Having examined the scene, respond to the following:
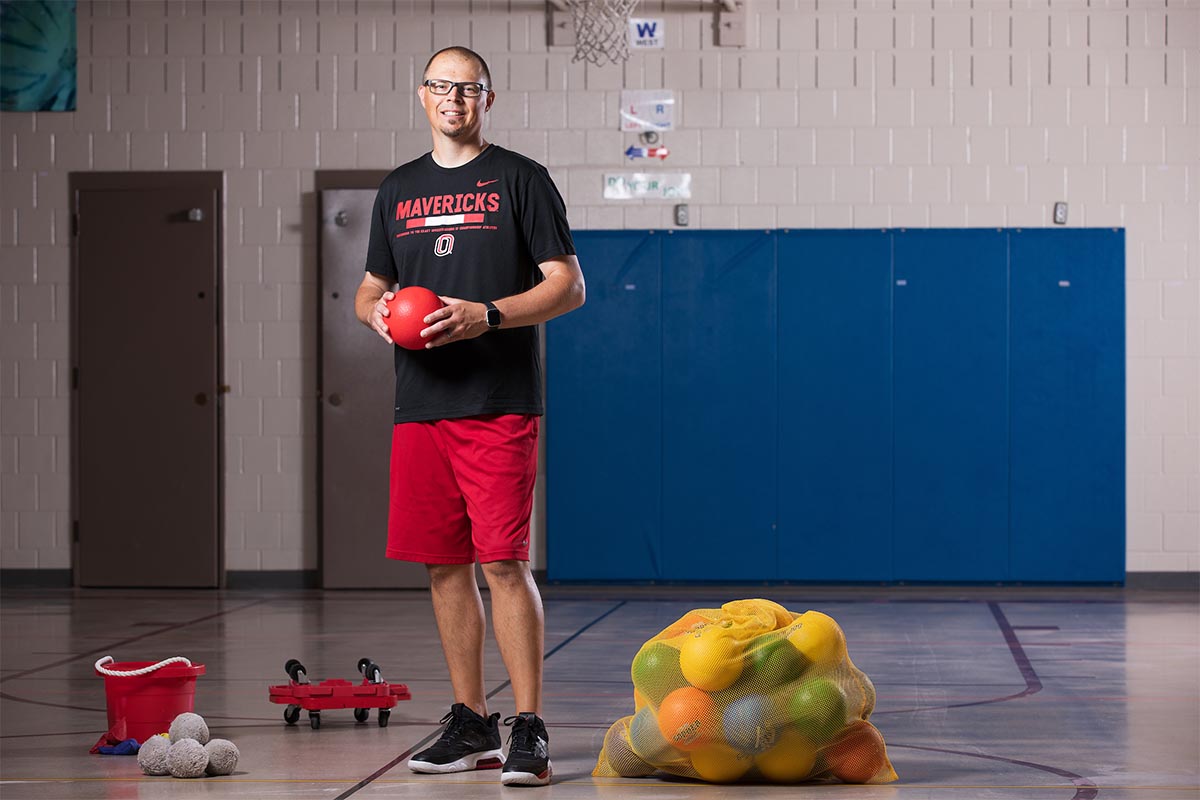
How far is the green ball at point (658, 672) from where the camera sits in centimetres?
316

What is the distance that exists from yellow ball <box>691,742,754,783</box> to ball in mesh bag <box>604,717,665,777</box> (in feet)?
0.40

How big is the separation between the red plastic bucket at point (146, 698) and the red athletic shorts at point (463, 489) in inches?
29.9

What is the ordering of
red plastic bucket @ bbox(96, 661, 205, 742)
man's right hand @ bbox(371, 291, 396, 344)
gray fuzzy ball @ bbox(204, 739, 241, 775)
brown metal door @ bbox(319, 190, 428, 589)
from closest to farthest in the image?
man's right hand @ bbox(371, 291, 396, 344) → gray fuzzy ball @ bbox(204, 739, 241, 775) → red plastic bucket @ bbox(96, 661, 205, 742) → brown metal door @ bbox(319, 190, 428, 589)

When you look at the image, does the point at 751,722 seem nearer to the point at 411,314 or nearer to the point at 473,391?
the point at 473,391

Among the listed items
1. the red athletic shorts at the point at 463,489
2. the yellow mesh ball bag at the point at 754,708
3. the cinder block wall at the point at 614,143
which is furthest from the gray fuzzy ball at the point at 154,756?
the cinder block wall at the point at 614,143

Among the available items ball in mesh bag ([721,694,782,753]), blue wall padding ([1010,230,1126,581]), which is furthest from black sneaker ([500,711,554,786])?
blue wall padding ([1010,230,1126,581])

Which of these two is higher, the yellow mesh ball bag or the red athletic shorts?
the red athletic shorts

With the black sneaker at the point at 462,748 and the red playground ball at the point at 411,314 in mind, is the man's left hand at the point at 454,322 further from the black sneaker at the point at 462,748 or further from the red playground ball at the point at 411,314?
the black sneaker at the point at 462,748

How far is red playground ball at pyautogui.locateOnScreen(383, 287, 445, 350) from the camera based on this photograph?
10.2 feet

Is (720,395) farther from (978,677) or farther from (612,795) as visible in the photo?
(612,795)

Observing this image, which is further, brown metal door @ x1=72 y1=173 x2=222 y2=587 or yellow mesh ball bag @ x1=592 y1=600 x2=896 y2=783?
brown metal door @ x1=72 y1=173 x2=222 y2=587

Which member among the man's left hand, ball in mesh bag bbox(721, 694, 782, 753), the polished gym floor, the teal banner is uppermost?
the teal banner

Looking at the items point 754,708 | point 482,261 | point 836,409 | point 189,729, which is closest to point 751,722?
point 754,708

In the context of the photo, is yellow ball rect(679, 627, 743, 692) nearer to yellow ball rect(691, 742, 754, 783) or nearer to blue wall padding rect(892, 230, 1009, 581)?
yellow ball rect(691, 742, 754, 783)
